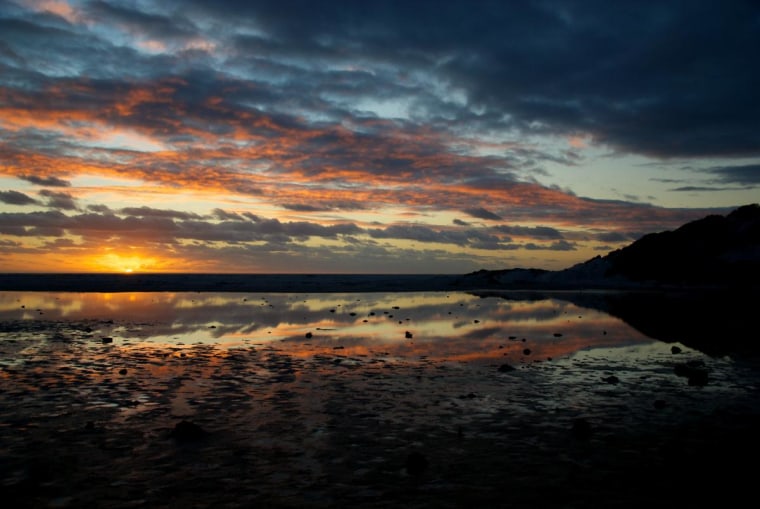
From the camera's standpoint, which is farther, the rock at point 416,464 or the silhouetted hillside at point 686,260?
the silhouetted hillside at point 686,260

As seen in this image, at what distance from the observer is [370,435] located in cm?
1251

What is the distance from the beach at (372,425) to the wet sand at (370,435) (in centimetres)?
5

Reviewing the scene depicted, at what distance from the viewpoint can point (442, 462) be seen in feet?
35.5

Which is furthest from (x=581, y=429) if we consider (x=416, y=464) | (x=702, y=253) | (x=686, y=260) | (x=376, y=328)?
(x=686, y=260)

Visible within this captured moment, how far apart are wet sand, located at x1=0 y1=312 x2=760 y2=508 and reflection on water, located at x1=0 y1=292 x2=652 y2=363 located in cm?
505

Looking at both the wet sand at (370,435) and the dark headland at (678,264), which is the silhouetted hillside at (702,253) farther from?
the wet sand at (370,435)

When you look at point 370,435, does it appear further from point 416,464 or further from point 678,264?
point 678,264

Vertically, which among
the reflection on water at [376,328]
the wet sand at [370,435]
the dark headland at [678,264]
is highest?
the dark headland at [678,264]

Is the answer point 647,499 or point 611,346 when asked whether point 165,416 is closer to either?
point 647,499

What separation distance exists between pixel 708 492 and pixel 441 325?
2608 cm

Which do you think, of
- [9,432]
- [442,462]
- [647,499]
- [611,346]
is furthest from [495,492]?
[611,346]

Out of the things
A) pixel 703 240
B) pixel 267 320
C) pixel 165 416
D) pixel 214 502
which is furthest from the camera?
pixel 703 240

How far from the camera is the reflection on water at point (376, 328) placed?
26098mm

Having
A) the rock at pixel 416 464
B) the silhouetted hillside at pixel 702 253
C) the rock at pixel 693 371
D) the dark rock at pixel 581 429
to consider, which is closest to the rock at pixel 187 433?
the rock at pixel 416 464
